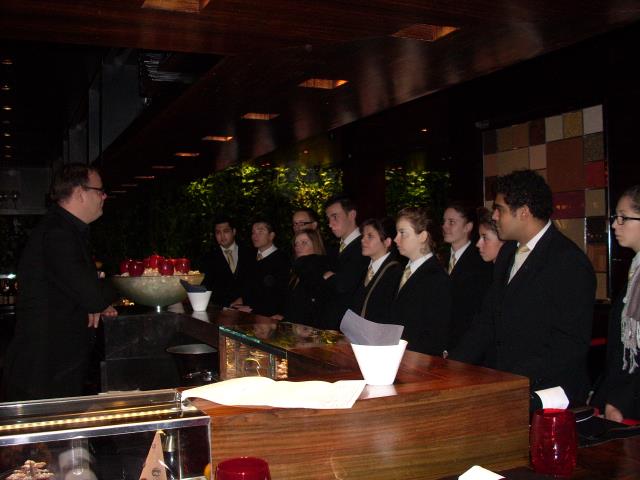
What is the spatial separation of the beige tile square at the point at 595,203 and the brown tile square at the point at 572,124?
0.47 meters

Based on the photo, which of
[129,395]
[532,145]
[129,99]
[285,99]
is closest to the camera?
[129,395]

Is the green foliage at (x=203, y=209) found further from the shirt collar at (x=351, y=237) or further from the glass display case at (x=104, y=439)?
the glass display case at (x=104, y=439)

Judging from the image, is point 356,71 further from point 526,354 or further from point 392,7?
point 526,354

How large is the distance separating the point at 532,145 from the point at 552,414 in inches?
180

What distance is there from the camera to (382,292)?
379 centimetres

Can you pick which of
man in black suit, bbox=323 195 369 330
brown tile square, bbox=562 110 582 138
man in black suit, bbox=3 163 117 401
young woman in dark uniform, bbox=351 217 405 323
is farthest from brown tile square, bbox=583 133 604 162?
man in black suit, bbox=3 163 117 401

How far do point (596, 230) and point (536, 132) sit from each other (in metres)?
1.02

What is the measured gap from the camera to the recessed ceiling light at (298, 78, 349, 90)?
3734mm

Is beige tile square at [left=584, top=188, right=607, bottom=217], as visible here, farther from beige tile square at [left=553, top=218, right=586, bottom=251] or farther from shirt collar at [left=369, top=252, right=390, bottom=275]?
shirt collar at [left=369, top=252, right=390, bottom=275]

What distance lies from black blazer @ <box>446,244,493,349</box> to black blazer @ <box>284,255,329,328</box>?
33.6 inches

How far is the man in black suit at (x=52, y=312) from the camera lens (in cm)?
286

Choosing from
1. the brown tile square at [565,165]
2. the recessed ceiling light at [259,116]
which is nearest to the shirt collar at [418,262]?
the recessed ceiling light at [259,116]

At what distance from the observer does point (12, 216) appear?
45.5ft

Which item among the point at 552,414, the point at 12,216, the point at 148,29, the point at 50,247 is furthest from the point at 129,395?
the point at 12,216
